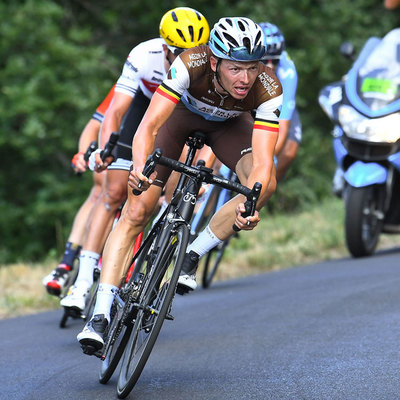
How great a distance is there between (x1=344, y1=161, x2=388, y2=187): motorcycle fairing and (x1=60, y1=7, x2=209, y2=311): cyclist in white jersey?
3121 millimetres

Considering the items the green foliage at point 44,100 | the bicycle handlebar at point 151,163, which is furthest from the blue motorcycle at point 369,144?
the green foliage at point 44,100

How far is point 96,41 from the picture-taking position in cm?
2552

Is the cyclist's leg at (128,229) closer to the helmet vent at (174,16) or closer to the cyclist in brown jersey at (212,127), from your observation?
the cyclist in brown jersey at (212,127)

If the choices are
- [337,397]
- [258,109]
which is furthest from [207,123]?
[337,397]

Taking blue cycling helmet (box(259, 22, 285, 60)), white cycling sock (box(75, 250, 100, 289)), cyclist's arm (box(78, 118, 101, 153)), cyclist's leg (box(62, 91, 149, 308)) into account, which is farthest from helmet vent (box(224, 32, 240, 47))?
blue cycling helmet (box(259, 22, 285, 60))

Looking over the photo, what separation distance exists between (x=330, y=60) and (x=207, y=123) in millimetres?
20682

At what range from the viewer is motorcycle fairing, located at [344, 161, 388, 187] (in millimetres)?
9938

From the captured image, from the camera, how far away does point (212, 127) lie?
6.01 meters

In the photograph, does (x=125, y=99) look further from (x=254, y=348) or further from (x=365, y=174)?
(x=365, y=174)

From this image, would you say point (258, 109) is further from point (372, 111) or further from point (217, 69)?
point (372, 111)

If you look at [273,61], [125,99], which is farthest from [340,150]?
[125,99]

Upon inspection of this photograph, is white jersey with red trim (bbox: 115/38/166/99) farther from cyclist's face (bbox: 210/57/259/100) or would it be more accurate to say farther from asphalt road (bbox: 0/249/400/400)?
asphalt road (bbox: 0/249/400/400)

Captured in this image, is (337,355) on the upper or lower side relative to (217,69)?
lower


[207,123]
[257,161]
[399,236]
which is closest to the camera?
[257,161]
